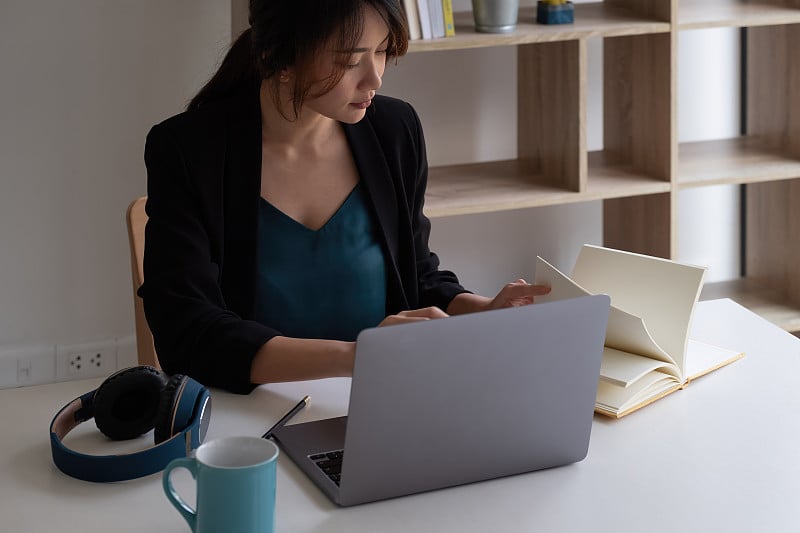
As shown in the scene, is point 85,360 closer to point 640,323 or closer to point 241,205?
point 241,205

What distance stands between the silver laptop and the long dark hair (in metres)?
0.61

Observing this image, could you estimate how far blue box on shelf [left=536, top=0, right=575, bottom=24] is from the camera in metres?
2.62

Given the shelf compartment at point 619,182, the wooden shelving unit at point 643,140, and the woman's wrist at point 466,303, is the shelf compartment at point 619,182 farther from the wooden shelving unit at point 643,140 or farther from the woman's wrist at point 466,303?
the woman's wrist at point 466,303

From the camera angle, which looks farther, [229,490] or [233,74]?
[233,74]

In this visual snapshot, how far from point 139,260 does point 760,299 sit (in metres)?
1.98

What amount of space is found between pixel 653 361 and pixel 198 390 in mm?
596

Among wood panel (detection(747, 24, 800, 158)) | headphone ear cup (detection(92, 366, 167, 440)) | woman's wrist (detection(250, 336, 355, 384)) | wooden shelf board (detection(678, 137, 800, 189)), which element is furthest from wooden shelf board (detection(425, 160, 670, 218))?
headphone ear cup (detection(92, 366, 167, 440))

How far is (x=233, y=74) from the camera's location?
1.76 metres

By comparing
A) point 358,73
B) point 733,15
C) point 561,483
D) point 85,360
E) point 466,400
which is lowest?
point 85,360

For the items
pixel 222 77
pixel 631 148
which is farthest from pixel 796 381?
pixel 631 148

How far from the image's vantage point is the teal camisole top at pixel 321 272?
172 centimetres

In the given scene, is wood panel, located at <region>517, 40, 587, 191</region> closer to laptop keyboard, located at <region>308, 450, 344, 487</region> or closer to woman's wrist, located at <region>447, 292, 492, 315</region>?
woman's wrist, located at <region>447, 292, 492, 315</region>

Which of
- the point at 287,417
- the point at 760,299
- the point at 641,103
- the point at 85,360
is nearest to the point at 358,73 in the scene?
the point at 287,417

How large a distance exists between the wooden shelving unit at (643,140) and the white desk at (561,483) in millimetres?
1226
